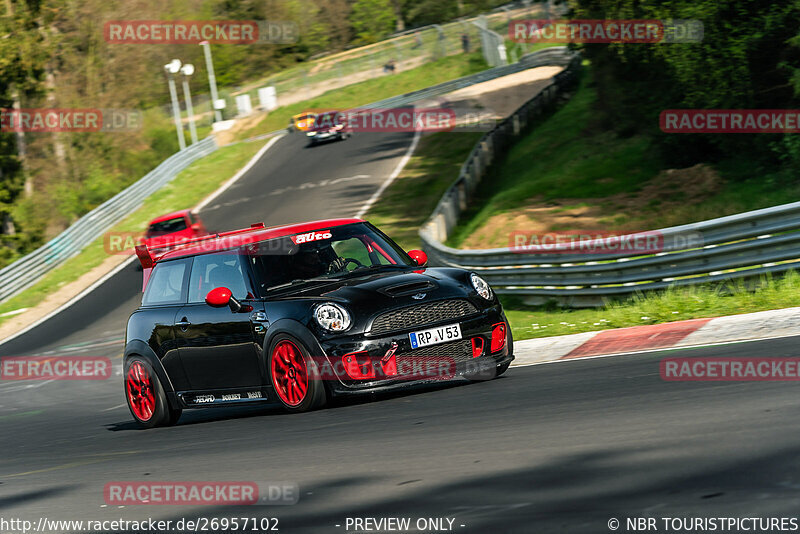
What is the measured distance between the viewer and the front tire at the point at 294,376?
7.92 meters

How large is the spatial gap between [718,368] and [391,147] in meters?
36.4

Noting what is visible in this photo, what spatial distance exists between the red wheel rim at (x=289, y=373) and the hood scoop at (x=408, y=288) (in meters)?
0.87

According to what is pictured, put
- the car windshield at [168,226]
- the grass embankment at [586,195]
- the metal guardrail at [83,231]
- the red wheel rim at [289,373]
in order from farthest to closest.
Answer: the metal guardrail at [83,231] < the car windshield at [168,226] < the grass embankment at [586,195] < the red wheel rim at [289,373]

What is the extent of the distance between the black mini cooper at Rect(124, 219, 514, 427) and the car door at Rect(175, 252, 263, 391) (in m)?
0.01

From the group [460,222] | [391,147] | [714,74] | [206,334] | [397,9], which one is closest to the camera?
[206,334]

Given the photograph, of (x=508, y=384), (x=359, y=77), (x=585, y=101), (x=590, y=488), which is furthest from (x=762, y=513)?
(x=359, y=77)

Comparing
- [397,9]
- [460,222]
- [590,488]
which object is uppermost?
[397,9]

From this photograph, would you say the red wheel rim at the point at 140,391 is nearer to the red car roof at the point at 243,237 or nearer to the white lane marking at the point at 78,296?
the red car roof at the point at 243,237

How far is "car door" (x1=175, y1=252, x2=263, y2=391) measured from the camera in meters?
8.53

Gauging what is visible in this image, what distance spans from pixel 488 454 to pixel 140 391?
544cm

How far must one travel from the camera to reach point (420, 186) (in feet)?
112

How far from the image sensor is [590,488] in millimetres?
4387

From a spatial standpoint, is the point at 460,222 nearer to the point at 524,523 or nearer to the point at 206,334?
the point at 206,334

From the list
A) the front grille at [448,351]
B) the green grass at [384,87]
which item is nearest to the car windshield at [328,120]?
the green grass at [384,87]
